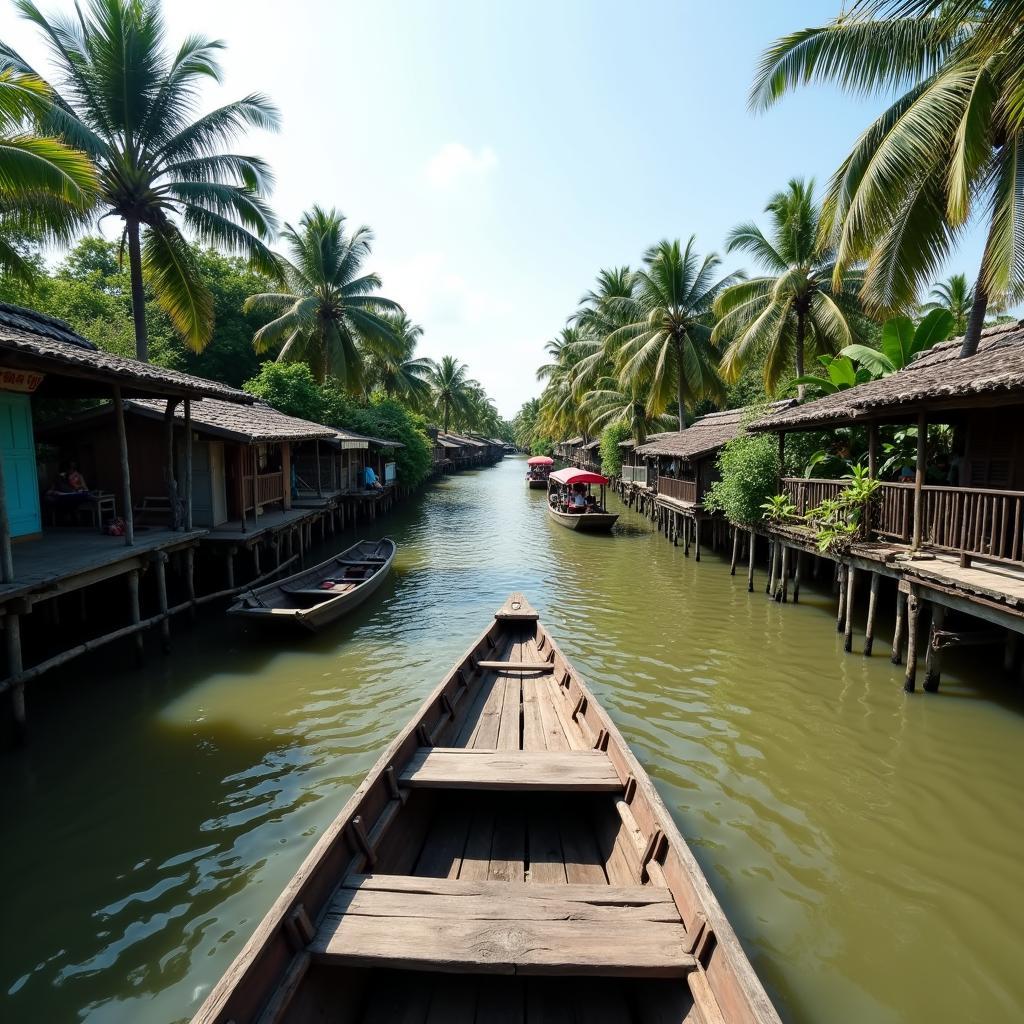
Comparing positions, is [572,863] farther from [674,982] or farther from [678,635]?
[678,635]


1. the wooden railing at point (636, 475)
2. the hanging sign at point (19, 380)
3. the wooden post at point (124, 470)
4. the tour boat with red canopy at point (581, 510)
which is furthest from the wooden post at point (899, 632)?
the wooden railing at point (636, 475)

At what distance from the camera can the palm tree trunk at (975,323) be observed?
11172mm

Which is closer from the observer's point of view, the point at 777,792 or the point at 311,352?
the point at 777,792

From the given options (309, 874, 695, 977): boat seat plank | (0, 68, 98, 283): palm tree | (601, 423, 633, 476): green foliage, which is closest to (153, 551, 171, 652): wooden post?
(0, 68, 98, 283): palm tree

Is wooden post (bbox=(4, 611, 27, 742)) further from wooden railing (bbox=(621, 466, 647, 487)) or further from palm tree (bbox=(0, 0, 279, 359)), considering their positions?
wooden railing (bbox=(621, 466, 647, 487))

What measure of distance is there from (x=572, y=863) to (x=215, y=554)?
44.5ft

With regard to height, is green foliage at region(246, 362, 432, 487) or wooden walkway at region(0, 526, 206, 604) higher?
green foliage at region(246, 362, 432, 487)

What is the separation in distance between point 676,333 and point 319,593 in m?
20.3

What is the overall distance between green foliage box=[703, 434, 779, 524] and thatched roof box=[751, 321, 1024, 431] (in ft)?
4.32

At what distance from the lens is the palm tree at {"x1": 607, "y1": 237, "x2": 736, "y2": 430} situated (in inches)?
1029

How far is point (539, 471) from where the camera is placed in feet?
151

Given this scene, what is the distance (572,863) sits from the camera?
15.1 ft

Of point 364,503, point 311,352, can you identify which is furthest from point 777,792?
point 311,352

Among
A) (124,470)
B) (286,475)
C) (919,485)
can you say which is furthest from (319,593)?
(919,485)
